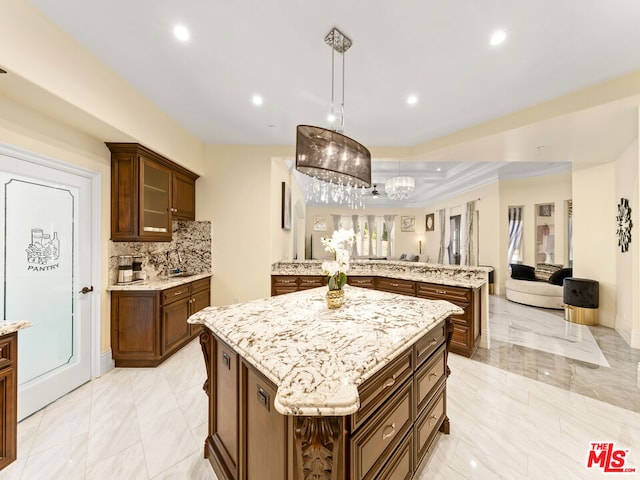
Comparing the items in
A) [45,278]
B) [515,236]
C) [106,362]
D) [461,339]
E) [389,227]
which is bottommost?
[106,362]

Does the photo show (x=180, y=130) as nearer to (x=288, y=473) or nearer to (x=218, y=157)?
(x=218, y=157)

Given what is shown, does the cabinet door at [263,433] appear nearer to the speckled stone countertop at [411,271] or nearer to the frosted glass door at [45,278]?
the frosted glass door at [45,278]

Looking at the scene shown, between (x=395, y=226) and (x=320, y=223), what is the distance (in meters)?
3.04

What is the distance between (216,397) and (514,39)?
326cm

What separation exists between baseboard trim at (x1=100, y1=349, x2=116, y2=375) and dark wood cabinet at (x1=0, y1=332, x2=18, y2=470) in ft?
3.73

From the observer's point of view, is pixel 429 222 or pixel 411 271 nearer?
pixel 411 271

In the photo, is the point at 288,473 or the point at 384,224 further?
the point at 384,224

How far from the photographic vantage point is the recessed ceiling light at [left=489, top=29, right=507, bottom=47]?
1828 millimetres

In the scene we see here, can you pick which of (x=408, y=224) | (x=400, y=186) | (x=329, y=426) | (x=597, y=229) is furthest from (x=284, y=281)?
(x=408, y=224)

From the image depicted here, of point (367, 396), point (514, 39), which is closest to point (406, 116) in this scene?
point (514, 39)

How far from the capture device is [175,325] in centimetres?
319

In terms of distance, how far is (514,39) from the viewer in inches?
74.3

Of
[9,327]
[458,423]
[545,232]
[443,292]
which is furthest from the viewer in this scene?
[545,232]

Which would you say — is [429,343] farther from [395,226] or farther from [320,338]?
[395,226]
